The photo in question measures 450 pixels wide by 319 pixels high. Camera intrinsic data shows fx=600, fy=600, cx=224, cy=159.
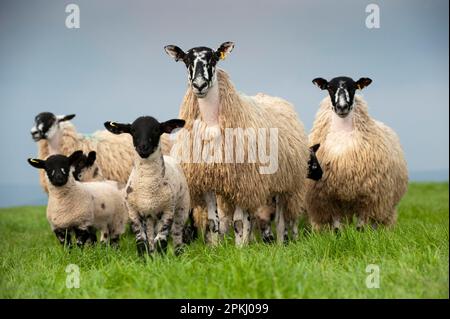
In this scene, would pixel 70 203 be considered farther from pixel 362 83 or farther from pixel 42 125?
pixel 362 83

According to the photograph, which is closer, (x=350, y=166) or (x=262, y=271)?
(x=262, y=271)

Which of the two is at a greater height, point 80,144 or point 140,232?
point 80,144

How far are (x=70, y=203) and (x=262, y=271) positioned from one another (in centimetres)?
410

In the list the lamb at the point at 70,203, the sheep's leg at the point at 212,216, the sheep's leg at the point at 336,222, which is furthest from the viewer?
the sheep's leg at the point at 336,222

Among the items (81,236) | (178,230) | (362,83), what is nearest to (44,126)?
(81,236)

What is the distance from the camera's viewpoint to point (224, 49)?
8.29 meters

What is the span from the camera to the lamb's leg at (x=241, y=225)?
27.8 feet

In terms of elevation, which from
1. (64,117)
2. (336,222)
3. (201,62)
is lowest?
(336,222)


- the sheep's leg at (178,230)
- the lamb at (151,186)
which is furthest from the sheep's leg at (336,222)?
the lamb at (151,186)

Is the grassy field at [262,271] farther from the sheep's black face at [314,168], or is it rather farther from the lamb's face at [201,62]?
the lamb's face at [201,62]

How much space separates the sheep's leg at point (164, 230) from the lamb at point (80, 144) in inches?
180

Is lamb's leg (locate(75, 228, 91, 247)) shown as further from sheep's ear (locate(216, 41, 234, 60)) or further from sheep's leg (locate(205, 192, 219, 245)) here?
sheep's ear (locate(216, 41, 234, 60))

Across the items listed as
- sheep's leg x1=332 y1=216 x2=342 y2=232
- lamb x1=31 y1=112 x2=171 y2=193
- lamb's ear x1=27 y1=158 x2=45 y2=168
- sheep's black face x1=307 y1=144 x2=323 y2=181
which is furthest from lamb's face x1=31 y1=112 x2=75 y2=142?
sheep's leg x1=332 y1=216 x2=342 y2=232
